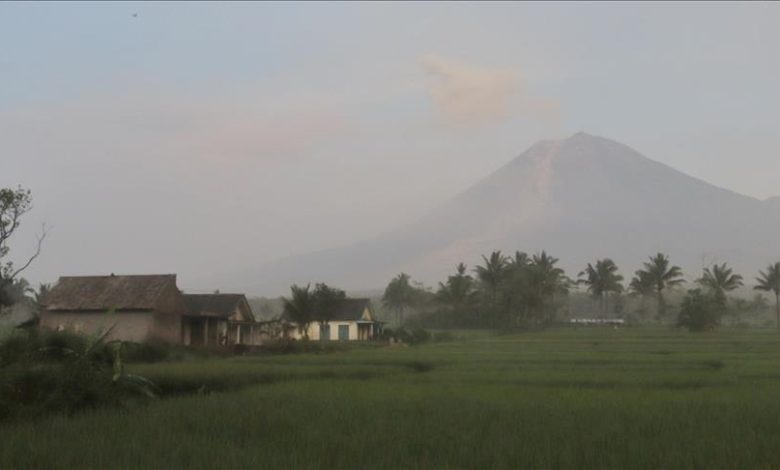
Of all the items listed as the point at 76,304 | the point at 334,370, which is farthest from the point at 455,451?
the point at 76,304

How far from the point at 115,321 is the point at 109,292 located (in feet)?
8.72

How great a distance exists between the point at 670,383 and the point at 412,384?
5.37 meters

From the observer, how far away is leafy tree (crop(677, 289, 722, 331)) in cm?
5988

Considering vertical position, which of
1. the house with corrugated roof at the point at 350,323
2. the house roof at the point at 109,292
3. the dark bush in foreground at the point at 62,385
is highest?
the house roof at the point at 109,292

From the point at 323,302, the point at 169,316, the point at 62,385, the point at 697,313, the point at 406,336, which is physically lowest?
the point at 62,385

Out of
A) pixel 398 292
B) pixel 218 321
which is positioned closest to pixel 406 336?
pixel 218 321

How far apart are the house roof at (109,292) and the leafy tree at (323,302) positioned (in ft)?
36.3

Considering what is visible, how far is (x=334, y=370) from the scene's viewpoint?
21609mm

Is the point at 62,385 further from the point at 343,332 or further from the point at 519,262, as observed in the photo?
the point at 519,262

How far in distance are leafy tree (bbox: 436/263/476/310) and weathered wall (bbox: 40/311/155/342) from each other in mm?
41781

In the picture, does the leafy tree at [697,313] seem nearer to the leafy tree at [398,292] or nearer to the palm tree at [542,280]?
the palm tree at [542,280]

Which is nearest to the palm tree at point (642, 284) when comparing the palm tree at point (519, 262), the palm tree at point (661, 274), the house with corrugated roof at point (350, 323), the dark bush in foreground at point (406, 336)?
the palm tree at point (661, 274)

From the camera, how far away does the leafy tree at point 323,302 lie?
157 ft

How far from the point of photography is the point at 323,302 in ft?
157
